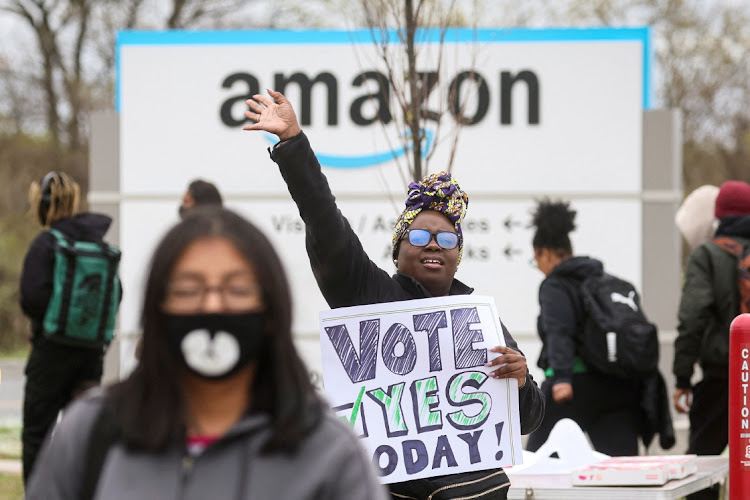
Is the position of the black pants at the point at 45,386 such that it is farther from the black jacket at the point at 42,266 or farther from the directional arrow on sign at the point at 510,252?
the directional arrow on sign at the point at 510,252

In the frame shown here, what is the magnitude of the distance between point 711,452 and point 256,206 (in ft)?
15.2

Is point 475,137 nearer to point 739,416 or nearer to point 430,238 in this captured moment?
point 739,416

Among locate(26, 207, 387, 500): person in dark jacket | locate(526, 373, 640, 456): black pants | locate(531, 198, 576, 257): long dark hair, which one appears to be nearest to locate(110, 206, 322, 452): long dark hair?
locate(26, 207, 387, 500): person in dark jacket

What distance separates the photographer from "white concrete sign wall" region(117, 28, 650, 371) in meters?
10.6

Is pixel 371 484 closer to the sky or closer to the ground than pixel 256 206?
Result: closer to the ground

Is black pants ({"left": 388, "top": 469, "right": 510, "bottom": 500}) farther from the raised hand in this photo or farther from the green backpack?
the green backpack


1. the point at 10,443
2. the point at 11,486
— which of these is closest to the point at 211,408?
the point at 11,486

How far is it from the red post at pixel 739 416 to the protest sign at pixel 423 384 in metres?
1.61

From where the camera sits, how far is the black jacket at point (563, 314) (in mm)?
7055

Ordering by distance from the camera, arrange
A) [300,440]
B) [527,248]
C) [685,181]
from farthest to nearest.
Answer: [685,181]
[527,248]
[300,440]

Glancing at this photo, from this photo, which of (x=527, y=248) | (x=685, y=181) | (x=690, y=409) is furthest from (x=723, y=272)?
(x=685, y=181)

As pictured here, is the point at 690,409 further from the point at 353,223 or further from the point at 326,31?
the point at 326,31

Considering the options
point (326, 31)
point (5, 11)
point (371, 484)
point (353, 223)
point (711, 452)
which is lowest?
point (711, 452)

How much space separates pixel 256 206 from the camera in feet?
35.7
